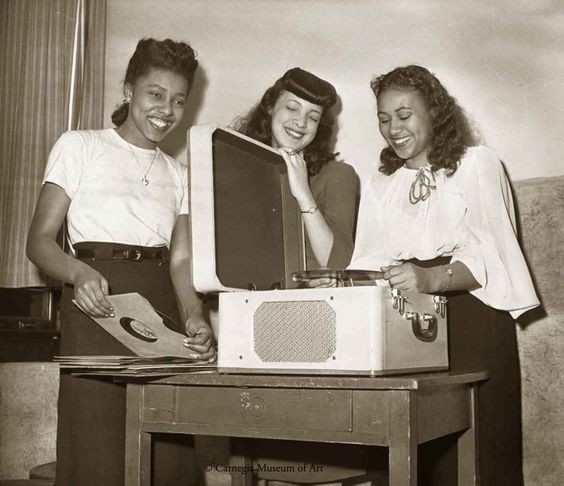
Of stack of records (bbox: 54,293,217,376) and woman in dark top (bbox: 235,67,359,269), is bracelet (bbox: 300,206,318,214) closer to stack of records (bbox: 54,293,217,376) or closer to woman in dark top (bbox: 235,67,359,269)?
woman in dark top (bbox: 235,67,359,269)

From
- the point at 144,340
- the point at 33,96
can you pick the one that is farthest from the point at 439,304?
the point at 33,96

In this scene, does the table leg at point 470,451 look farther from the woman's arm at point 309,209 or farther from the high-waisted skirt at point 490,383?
the woman's arm at point 309,209

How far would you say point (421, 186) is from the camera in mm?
2064

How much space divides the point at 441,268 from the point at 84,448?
108 centimetres

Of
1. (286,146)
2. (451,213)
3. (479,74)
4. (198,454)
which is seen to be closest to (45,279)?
(198,454)

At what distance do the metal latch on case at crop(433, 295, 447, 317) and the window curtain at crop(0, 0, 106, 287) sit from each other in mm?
1696

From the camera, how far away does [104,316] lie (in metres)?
1.81

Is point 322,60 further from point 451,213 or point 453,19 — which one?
point 451,213

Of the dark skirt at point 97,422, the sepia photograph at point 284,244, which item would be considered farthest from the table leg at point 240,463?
the dark skirt at point 97,422

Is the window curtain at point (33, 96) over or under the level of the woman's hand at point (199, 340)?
over

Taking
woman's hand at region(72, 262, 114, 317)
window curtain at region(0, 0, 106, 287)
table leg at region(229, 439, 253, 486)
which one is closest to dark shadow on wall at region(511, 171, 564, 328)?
table leg at region(229, 439, 253, 486)

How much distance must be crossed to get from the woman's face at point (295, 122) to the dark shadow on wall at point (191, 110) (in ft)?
1.95

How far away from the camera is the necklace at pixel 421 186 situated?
204 cm

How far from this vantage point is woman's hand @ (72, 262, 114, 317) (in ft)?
5.98
